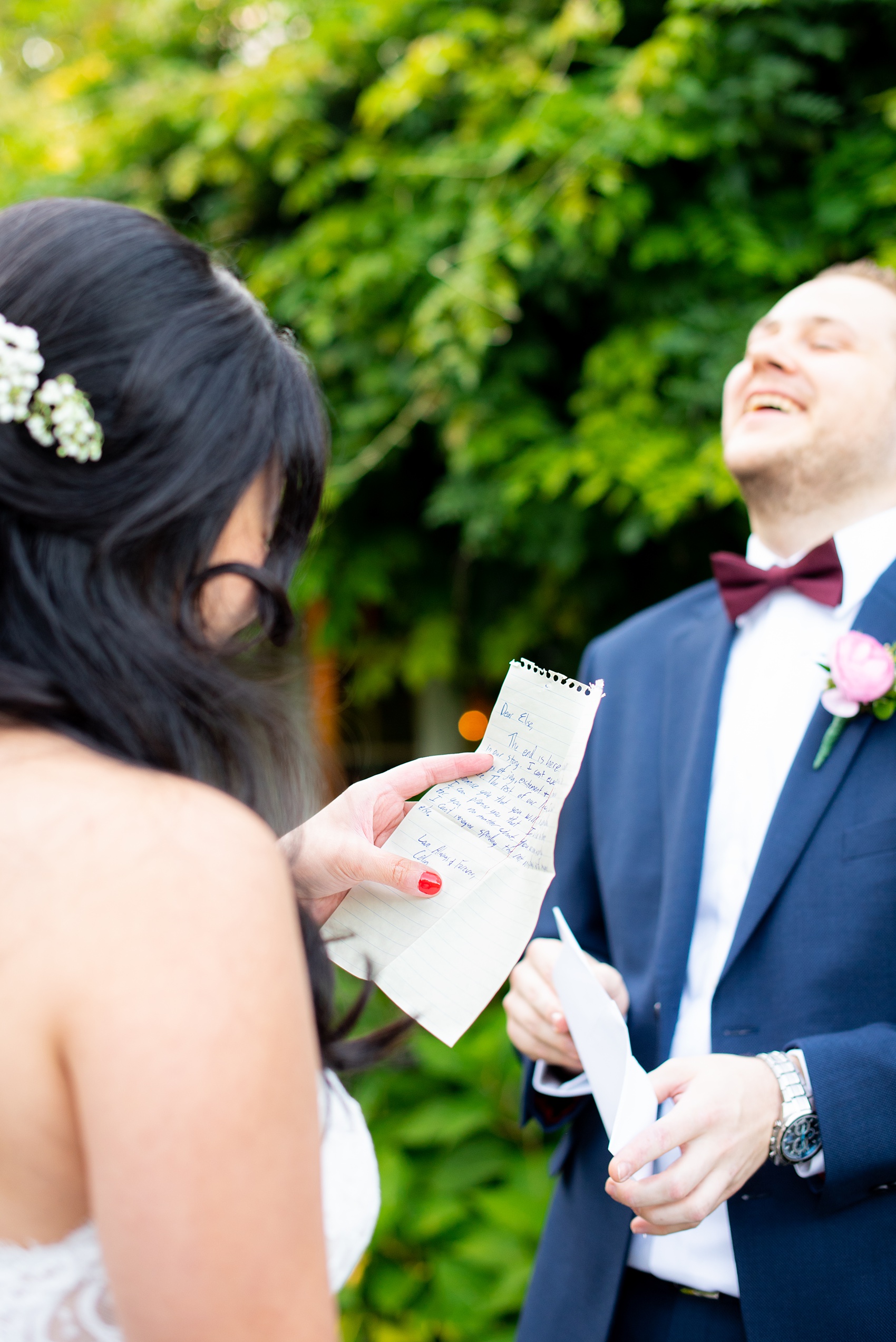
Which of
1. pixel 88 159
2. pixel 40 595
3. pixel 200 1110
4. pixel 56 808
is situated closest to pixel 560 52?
pixel 88 159

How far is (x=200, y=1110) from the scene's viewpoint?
789mm

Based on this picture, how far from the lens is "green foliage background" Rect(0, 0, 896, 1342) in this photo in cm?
283

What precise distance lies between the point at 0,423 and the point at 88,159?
11.6ft

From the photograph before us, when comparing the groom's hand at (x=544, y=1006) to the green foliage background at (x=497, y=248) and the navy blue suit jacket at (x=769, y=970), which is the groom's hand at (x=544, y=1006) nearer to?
the navy blue suit jacket at (x=769, y=970)

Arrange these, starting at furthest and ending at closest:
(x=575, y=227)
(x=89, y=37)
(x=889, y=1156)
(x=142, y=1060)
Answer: (x=89, y=37)
(x=575, y=227)
(x=889, y=1156)
(x=142, y=1060)

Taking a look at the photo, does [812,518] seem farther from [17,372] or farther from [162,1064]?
[162,1064]

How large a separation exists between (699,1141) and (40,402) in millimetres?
1216

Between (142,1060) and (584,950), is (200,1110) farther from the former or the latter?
(584,950)

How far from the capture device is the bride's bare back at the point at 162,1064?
79 cm

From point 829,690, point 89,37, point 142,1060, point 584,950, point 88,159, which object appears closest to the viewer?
point 142,1060

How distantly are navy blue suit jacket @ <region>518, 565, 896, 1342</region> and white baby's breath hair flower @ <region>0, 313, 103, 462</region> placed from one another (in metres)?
1.22

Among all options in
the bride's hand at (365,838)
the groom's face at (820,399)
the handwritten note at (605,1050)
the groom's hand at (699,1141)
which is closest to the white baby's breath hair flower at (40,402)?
the bride's hand at (365,838)

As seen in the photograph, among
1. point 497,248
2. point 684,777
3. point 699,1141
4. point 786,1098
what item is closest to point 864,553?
point 684,777

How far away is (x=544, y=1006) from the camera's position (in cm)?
170
